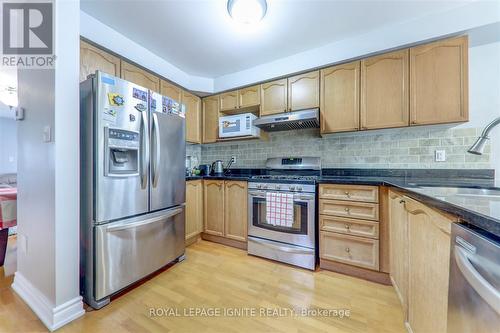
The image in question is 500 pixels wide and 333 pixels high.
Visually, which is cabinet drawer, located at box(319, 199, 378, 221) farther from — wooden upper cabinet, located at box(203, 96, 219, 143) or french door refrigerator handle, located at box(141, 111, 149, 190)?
wooden upper cabinet, located at box(203, 96, 219, 143)

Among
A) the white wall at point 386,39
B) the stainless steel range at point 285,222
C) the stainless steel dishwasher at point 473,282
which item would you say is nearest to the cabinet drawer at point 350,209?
the stainless steel range at point 285,222

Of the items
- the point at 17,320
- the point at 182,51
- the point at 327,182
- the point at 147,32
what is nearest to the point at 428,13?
the point at 327,182

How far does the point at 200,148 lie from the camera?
11.2ft

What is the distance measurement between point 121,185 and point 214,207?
1.26m

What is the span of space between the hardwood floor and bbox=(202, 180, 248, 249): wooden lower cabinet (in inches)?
17.2

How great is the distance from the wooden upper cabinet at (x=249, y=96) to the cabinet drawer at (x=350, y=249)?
1.81 m

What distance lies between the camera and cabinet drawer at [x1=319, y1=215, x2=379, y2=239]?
1.72 metres

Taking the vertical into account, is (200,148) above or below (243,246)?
above

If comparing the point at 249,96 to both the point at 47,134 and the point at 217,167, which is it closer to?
the point at 217,167

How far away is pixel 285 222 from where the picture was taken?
201 cm

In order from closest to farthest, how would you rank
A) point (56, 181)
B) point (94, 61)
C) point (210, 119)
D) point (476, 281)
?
point (476, 281), point (56, 181), point (94, 61), point (210, 119)

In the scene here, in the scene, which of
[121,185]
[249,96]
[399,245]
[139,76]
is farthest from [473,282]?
[139,76]

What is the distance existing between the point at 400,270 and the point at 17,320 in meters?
2.49

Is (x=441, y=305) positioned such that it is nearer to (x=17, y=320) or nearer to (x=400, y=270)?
(x=400, y=270)
